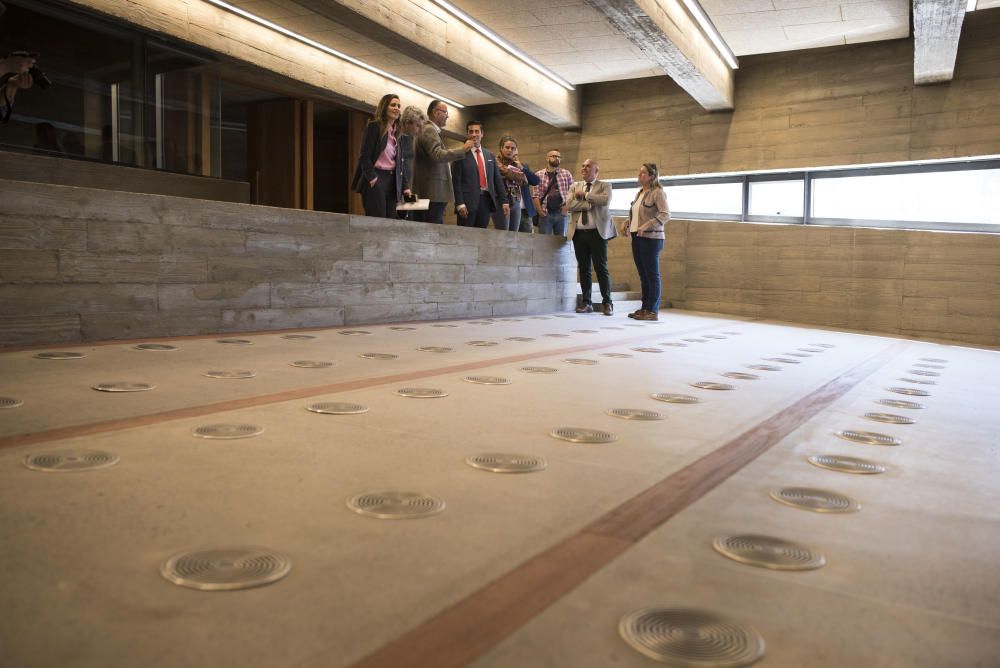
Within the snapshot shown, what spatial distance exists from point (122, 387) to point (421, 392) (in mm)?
1300

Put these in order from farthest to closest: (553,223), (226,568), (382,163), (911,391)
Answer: (553,223)
(382,163)
(911,391)
(226,568)

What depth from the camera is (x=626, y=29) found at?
9555mm

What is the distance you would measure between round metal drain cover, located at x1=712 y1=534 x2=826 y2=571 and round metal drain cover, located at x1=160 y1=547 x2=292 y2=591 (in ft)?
3.07

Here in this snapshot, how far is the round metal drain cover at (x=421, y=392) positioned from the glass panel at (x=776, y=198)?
11531 millimetres

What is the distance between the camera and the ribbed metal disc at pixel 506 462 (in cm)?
223

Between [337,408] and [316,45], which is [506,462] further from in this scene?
[316,45]

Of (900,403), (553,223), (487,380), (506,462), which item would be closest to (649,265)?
(553,223)

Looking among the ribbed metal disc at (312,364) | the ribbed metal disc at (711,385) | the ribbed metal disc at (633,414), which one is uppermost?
the ribbed metal disc at (312,364)

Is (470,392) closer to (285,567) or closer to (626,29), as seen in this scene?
(285,567)

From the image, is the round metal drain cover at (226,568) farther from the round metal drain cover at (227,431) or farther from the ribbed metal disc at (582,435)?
the ribbed metal disc at (582,435)

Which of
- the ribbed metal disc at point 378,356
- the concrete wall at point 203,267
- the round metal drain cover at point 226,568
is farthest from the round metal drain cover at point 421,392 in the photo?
the concrete wall at point 203,267

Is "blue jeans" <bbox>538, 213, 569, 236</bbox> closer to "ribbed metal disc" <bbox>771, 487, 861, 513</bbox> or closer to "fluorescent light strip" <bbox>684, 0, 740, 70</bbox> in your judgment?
"fluorescent light strip" <bbox>684, 0, 740, 70</bbox>

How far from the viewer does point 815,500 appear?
2064 millimetres

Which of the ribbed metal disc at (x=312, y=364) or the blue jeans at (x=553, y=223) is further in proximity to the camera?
the blue jeans at (x=553, y=223)
